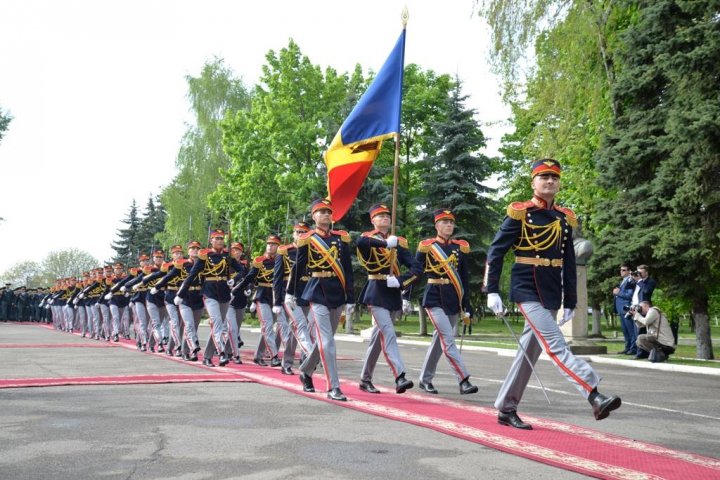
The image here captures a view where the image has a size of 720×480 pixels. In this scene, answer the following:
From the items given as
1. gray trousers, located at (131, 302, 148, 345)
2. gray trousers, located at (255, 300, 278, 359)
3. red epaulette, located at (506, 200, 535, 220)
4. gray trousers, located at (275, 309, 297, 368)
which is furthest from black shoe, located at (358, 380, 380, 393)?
gray trousers, located at (131, 302, 148, 345)

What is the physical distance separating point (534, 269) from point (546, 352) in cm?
Result: 71

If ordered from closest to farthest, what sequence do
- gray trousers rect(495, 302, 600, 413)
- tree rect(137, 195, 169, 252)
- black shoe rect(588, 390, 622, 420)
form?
1. black shoe rect(588, 390, 622, 420)
2. gray trousers rect(495, 302, 600, 413)
3. tree rect(137, 195, 169, 252)

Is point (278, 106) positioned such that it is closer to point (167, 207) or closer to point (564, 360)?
point (167, 207)

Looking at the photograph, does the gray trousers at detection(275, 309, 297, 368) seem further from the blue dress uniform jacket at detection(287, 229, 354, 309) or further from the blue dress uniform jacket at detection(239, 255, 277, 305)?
the blue dress uniform jacket at detection(287, 229, 354, 309)

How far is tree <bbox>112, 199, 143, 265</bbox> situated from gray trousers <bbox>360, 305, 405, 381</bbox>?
255 ft

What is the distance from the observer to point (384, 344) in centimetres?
994

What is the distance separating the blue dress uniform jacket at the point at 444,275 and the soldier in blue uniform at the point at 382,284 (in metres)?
0.21

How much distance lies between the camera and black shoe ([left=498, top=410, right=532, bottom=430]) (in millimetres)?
7312

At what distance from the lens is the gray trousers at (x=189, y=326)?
15.2m

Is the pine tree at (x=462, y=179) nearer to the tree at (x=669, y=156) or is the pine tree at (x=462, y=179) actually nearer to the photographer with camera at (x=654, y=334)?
the tree at (x=669, y=156)

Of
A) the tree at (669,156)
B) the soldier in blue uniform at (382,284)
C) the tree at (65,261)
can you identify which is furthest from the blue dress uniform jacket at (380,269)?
the tree at (65,261)

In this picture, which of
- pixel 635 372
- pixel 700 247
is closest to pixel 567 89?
pixel 700 247

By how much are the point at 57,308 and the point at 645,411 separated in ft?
101

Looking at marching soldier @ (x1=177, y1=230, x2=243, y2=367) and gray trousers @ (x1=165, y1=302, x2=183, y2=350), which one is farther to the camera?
gray trousers @ (x1=165, y1=302, x2=183, y2=350)
